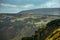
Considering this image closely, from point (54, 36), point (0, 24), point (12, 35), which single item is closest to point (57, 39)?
point (54, 36)

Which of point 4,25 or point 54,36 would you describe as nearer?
point 54,36

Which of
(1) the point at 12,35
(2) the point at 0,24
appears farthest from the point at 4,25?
(1) the point at 12,35

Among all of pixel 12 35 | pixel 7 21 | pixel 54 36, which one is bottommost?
pixel 12 35

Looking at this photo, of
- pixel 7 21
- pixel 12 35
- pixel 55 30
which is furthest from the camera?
pixel 7 21

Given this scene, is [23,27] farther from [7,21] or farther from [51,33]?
[51,33]

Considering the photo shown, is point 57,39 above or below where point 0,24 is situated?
above

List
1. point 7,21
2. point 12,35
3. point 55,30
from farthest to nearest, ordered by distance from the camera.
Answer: point 7,21 → point 12,35 → point 55,30
